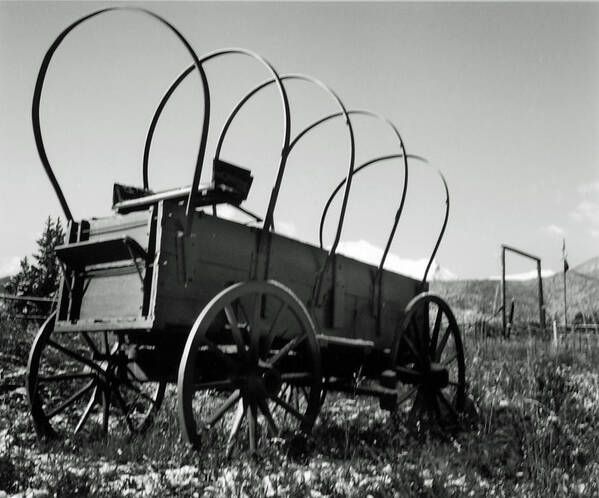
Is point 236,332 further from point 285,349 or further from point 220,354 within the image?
point 285,349

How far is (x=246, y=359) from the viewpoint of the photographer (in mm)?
4133

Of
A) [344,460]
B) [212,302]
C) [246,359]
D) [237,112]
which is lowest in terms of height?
[344,460]

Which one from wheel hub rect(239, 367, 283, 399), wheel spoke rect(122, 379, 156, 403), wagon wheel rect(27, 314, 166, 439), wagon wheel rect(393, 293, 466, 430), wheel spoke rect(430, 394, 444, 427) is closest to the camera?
wheel hub rect(239, 367, 283, 399)

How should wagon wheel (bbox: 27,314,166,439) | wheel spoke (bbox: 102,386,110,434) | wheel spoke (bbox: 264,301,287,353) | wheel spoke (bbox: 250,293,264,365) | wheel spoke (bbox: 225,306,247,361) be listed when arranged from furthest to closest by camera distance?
wheel spoke (bbox: 102,386,110,434) < wagon wheel (bbox: 27,314,166,439) < wheel spoke (bbox: 264,301,287,353) < wheel spoke (bbox: 250,293,264,365) < wheel spoke (bbox: 225,306,247,361)

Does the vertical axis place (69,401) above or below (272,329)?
below

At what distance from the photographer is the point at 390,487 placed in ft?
11.8

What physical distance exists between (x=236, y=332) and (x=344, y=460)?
3.97 feet

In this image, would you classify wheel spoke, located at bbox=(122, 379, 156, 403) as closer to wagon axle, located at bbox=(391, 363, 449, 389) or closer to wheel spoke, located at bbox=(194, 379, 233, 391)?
wheel spoke, located at bbox=(194, 379, 233, 391)

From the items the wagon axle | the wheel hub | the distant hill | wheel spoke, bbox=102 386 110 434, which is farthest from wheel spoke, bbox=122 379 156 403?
the distant hill

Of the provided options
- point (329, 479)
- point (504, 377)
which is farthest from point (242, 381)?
point (504, 377)

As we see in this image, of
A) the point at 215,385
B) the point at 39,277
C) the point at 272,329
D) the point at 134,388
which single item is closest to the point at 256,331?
the point at 272,329

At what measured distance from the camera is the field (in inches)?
131

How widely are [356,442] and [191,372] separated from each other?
1798 millimetres

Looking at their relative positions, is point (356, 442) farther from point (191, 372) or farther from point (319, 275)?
point (191, 372)
